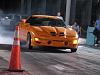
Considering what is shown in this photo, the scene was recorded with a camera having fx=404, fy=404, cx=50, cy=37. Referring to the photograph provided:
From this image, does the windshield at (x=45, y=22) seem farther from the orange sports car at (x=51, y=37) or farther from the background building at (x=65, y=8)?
the background building at (x=65, y=8)

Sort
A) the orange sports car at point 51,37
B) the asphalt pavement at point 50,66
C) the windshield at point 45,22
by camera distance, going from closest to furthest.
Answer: the asphalt pavement at point 50,66
the orange sports car at point 51,37
the windshield at point 45,22

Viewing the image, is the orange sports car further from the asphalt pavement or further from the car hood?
the asphalt pavement

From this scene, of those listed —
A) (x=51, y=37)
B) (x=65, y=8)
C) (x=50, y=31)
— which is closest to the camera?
(x=51, y=37)

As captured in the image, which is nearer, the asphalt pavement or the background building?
the asphalt pavement

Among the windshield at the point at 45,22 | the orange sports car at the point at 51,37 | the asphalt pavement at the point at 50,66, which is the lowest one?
the asphalt pavement at the point at 50,66

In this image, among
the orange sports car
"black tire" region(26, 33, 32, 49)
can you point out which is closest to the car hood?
the orange sports car

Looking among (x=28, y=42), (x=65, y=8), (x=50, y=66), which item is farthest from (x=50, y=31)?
(x=65, y=8)

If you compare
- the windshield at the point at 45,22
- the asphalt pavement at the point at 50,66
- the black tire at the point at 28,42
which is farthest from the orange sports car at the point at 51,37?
the asphalt pavement at the point at 50,66

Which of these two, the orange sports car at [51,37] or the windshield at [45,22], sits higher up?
the windshield at [45,22]

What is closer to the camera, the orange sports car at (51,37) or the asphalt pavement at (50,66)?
the asphalt pavement at (50,66)

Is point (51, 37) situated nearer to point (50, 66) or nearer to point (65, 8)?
point (50, 66)

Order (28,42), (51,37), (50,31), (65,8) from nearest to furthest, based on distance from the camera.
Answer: (51,37) → (50,31) → (28,42) → (65,8)

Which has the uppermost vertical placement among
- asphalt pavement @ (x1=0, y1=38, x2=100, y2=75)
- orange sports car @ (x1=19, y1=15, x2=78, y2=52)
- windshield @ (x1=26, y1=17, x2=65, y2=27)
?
windshield @ (x1=26, y1=17, x2=65, y2=27)

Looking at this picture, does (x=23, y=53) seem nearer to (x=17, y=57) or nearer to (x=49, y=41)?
(x=49, y=41)
